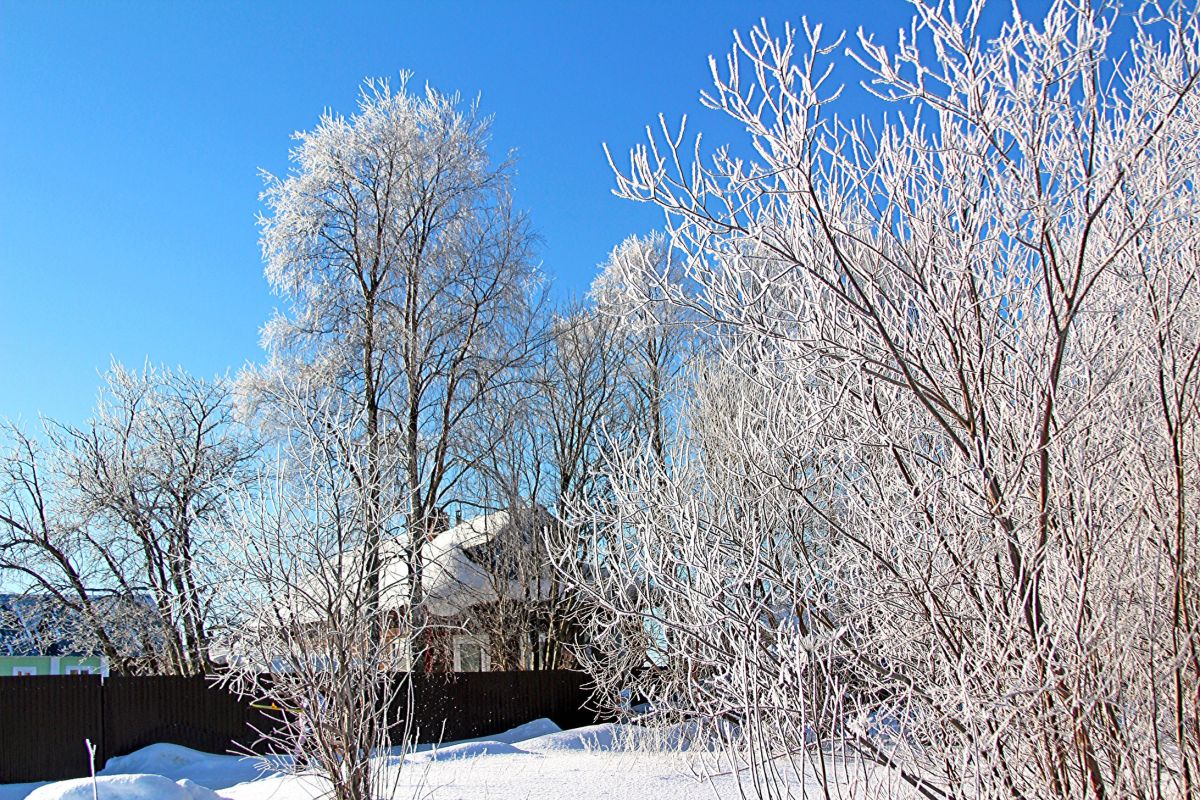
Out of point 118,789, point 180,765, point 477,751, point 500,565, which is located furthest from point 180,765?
point 500,565

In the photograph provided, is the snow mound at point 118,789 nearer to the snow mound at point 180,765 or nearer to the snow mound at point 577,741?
the snow mound at point 180,765

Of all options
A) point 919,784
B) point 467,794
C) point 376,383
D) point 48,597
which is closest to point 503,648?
point 376,383

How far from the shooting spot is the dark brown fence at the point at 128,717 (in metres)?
11.8

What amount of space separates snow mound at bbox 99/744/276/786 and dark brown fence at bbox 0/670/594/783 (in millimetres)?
344

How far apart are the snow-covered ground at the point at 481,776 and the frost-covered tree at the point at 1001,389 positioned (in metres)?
2.43

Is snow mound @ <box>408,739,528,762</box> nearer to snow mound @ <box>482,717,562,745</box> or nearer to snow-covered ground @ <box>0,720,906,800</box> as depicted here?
snow-covered ground @ <box>0,720,906,800</box>

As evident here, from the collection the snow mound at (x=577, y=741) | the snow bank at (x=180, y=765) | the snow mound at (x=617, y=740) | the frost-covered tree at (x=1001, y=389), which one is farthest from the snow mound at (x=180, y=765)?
the frost-covered tree at (x=1001, y=389)

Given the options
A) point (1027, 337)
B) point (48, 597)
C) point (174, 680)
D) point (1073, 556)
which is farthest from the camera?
point (48, 597)

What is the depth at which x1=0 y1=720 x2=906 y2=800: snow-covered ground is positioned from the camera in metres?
6.86

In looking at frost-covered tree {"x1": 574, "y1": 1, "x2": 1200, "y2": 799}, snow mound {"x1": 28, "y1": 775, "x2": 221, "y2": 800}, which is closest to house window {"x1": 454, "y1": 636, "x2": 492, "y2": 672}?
snow mound {"x1": 28, "y1": 775, "x2": 221, "y2": 800}

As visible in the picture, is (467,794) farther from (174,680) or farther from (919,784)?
(174,680)

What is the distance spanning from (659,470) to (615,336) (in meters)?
14.3

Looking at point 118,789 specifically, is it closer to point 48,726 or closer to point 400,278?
point 48,726

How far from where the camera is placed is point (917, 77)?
2.75 meters
